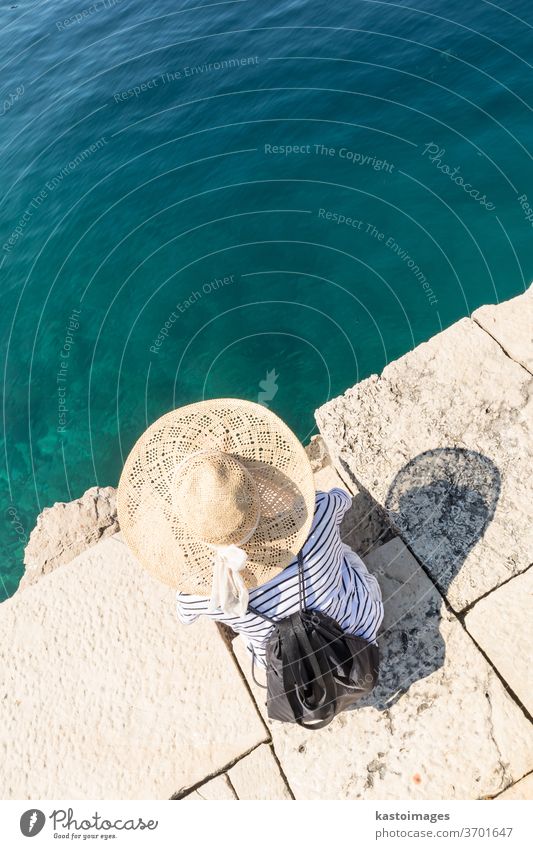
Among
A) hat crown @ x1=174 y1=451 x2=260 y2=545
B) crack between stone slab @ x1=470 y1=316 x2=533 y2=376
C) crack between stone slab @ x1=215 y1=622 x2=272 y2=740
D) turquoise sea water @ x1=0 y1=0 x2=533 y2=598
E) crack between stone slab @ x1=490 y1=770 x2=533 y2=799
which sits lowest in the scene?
crack between stone slab @ x1=490 y1=770 x2=533 y2=799

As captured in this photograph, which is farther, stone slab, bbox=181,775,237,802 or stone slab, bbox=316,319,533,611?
stone slab, bbox=316,319,533,611

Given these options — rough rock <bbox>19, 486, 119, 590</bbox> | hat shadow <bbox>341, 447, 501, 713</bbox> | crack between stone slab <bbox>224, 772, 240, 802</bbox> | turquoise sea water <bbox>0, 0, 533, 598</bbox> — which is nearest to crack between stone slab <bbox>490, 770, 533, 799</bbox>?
hat shadow <bbox>341, 447, 501, 713</bbox>

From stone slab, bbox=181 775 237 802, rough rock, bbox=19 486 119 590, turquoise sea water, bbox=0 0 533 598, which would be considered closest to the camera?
stone slab, bbox=181 775 237 802

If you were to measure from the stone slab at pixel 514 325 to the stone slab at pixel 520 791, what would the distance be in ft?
6.84

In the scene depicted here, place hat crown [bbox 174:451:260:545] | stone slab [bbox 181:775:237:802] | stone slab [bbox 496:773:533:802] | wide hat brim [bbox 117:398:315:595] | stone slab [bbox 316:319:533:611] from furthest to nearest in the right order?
stone slab [bbox 316:319:533:611], stone slab [bbox 181:775:237:802], stone slab [bbox 496:773:533:802], wide hat brim [bbox 117:398:315:595], hat crown [bbox 174:451:260:545]

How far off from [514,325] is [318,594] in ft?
7.40

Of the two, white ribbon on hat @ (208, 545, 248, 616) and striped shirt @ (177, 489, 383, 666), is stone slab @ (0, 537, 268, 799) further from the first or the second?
white ribbon on hat @ (208, 545, 248, 616)

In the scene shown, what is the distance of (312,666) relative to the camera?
216 centimetres

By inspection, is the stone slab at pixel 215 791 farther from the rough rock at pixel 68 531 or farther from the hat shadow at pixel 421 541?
the rough rock at pixel 68 531

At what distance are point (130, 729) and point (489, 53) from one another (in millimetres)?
9917

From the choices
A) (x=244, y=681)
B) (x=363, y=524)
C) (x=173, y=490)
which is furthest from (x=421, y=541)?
(x=173, y=490)

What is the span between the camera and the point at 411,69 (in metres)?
8.71

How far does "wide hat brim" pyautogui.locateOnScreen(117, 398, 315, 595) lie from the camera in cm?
205

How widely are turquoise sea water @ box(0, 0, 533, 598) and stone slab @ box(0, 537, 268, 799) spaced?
3.29 m
